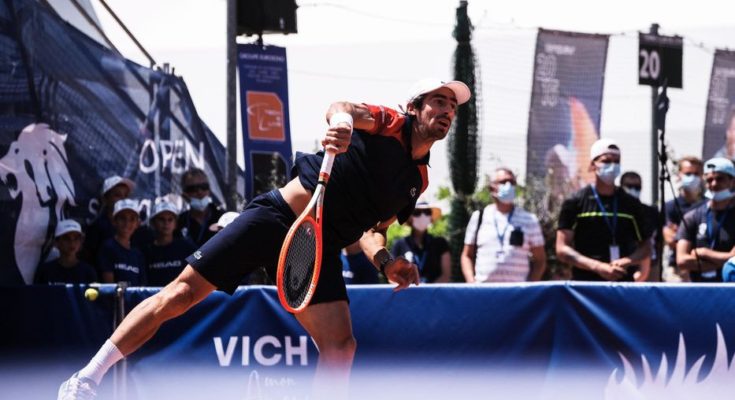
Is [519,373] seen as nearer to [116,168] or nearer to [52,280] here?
[52,280]

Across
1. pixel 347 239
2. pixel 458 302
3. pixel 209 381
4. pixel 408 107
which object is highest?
pixel 408 107

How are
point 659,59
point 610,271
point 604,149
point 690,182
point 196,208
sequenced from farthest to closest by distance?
point 659,59 → point 690,182 → point 196,208 → point 604,149 → point 610,271

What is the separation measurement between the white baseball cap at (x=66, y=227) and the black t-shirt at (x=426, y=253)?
9.78 ft

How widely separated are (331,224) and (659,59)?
474 inches

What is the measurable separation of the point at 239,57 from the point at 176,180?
4.25ft

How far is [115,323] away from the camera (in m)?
8.72

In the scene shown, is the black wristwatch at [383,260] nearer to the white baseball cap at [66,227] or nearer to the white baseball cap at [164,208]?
the white baseball cap at [66,227]

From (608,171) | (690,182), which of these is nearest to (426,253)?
(608,171)

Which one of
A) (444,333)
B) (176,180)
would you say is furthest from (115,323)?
(176,180)

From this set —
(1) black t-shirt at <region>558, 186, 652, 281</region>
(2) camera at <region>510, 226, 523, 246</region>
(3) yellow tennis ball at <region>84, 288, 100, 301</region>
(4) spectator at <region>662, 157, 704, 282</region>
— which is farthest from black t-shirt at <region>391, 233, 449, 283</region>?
(3) yellow tennis ball at <region>84, 288, 100, 301</region>

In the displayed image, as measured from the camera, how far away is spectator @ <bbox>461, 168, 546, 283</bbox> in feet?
36.4

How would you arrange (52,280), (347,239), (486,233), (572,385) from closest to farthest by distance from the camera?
(347,239) → (572,385) → (52,280) → (486,233)

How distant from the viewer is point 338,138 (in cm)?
620

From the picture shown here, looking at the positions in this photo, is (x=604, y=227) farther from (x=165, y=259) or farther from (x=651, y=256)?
(x=165, y=259)
